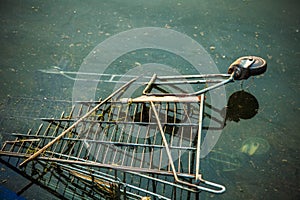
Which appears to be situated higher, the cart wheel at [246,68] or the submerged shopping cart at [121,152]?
the cart wheel at [246,68]

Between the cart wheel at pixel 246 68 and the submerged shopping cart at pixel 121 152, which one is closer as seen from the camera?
the submerged shopping cart at pixel 121 152

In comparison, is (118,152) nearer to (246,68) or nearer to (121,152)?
(121,152)

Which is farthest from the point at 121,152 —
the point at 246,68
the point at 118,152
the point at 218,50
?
the point at 218,50

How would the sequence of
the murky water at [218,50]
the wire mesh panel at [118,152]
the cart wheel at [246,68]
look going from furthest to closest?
the cart wheel at [246,68] → the murky water at [218,50] → the wire mesh panel at [118,152]

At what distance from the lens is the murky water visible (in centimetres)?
307

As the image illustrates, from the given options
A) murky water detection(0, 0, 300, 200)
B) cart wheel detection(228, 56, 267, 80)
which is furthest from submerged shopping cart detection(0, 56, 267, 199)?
murky water detection(0, 0, 300, 200)

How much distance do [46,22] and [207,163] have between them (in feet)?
13.6

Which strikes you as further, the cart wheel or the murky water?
the cart wheel

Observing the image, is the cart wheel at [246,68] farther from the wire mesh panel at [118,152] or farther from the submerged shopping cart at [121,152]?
the wire mesh panel at [118,152]

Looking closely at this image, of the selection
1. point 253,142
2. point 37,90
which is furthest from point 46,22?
point 253,142

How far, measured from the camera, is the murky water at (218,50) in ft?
10.1

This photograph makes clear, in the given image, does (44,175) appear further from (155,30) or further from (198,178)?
(155,30)

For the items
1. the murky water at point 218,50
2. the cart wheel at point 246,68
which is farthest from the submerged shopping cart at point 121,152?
the murky water at point 218,50

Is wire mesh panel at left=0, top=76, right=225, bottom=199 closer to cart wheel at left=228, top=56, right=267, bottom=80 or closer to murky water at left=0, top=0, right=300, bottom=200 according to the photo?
murky water at left=0, top=0, right=300, bottom=200
